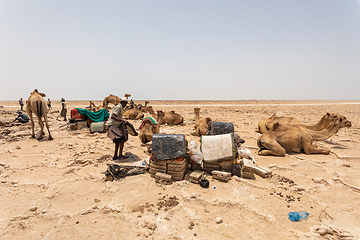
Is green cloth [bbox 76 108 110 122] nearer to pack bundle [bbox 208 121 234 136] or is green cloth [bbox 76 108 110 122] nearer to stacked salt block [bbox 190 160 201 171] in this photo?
pack bundle [bbox 208 121 234 136]

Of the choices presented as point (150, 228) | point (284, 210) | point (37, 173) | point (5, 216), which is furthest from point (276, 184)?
point (37, 173)

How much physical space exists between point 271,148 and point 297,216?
3573 millimetres

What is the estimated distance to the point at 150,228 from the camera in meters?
3.12

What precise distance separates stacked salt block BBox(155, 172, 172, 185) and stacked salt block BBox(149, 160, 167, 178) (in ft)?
0.48

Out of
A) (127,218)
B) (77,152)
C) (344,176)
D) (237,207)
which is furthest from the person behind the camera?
(77,152)

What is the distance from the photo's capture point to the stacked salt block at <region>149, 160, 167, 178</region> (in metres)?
4.83

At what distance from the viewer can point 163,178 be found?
15.3ft

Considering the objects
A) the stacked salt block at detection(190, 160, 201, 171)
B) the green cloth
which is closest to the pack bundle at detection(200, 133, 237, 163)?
the stacked salt block at detection(190, 160, 201, 171)

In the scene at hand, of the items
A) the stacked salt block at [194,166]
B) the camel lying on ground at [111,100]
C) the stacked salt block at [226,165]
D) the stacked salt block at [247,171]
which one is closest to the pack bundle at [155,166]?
the stacked salt block at [194,166]

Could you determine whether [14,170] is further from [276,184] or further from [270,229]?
[276,184]

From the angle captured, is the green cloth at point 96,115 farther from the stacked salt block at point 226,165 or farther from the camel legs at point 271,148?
the camel legs at point 271,148

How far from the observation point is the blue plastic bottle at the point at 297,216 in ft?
10.9

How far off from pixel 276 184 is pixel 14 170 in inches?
307

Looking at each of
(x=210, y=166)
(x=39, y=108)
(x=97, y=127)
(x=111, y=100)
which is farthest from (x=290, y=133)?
(x=111, y=100)
